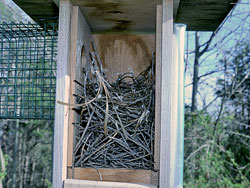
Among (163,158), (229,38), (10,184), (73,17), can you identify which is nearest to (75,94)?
(73,17)

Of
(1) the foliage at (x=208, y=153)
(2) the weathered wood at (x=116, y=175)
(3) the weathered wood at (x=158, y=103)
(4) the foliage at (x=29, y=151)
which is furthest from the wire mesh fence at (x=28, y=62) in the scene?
(4) the foliage at (x=29, y=151)

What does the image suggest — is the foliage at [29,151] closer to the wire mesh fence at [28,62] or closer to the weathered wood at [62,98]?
the wire mesh fence at [28,62]

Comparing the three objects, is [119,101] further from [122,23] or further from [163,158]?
[122,23]

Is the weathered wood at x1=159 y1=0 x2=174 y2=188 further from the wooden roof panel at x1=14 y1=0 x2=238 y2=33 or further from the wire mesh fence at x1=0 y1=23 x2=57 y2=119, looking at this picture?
the wire mesh fence at x1=0 y1=23 x2=57 y2=119

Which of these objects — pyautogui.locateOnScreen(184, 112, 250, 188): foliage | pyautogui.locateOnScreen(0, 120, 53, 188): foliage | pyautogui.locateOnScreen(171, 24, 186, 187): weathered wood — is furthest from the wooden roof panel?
pyautogui.locateOnScreen(0, 120, 53, 188): foliage

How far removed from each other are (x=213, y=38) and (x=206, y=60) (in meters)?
0.30

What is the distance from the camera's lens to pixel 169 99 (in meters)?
1.05

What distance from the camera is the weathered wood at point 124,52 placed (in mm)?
1518

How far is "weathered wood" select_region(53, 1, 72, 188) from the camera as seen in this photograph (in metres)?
1.08

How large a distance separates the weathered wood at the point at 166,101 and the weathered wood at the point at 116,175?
0.24ft

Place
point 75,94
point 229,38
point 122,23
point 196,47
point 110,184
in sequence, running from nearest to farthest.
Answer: point 110,184 < point 75,94 < point 122,23 < point 229,38 < point 196,47

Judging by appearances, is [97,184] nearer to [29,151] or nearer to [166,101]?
[166,101]

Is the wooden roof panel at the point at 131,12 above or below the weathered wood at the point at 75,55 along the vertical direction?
above

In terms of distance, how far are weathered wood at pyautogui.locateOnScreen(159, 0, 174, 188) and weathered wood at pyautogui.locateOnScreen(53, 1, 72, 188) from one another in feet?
1.02
